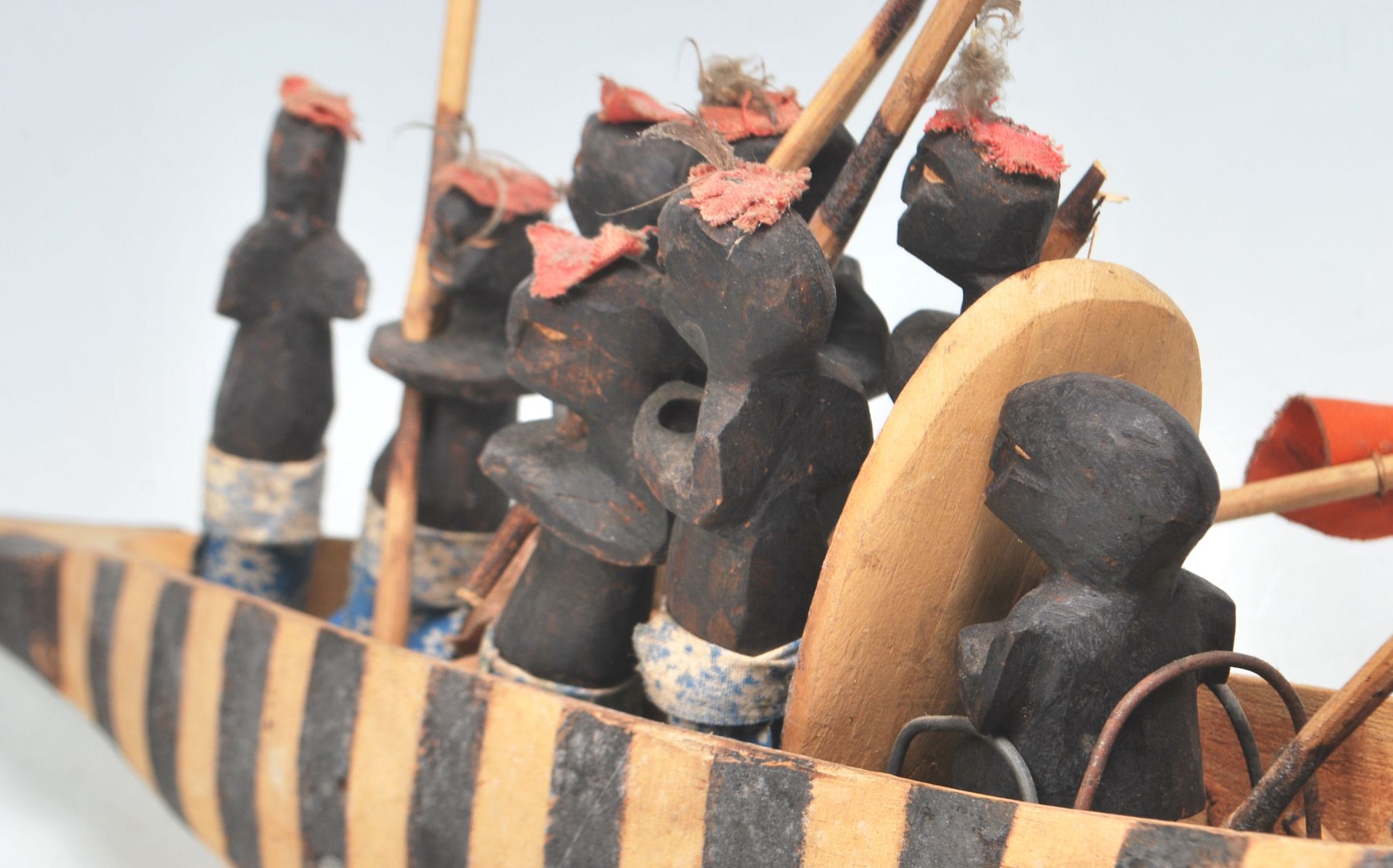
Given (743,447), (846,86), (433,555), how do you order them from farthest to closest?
(433,555), (846,86), (743,447)

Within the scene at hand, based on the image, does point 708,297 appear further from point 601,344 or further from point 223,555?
point 223,555

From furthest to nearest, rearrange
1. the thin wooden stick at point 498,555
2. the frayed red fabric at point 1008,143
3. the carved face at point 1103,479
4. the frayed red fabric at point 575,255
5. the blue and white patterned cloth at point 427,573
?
1. the blue and white patterned cloth at point 427,573
2. the thin wooden stick at point 498,555
3. the frayed red fabric at point 575,255
4. the frayed red fabric at point 1008,143
5. the carved face at point 1103,479

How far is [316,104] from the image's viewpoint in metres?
1.66

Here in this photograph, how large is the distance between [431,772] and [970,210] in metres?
0.66

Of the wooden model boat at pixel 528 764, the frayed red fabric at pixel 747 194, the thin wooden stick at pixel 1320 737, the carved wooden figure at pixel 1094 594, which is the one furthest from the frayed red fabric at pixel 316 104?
the thin wooden stick at pixel 1320 737

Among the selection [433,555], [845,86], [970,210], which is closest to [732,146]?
[845,86]

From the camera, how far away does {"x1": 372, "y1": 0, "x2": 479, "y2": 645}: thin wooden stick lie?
1.48m

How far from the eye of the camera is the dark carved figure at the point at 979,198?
1076mm

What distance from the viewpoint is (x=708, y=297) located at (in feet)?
3.37

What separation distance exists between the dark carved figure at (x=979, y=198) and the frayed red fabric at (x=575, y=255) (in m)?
0.23

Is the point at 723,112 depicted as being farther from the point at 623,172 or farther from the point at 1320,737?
the point at 1320,737

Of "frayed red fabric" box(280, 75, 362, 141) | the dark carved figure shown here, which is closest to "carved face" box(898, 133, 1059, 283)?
the dark carved figure

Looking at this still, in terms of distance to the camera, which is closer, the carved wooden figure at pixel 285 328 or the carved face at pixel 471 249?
the carved face at pixel 471 249

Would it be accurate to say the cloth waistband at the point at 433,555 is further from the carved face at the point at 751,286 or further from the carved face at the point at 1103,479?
the carved face at the point at 1103,479
